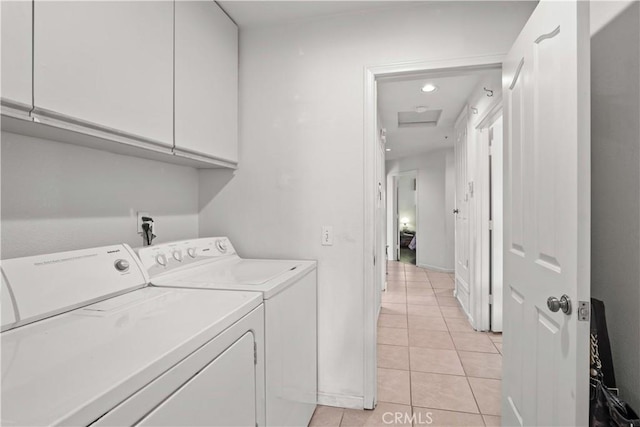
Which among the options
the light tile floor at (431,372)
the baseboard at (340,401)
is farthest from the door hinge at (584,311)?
the baseboard at (340,401)

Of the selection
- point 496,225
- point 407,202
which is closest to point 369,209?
point 496,225

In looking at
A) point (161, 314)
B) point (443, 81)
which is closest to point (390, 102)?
point (443, 81)

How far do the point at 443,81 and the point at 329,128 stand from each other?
169cm

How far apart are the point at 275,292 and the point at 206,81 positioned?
3.92 ft

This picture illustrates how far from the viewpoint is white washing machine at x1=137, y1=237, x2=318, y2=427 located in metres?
1.32

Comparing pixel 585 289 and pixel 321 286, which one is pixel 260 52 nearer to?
pixel 321 286

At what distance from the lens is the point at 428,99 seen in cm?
354

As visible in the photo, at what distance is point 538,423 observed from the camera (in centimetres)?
129

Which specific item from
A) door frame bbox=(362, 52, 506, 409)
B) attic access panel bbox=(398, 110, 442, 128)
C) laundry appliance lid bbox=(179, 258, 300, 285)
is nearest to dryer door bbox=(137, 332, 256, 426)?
laundry appliance lid bbox=(179, 258, 300, 285)

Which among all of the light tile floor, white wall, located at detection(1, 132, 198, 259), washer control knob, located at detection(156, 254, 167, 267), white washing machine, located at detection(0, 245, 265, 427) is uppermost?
white wall, located at detection(1, 132, 198, 259)

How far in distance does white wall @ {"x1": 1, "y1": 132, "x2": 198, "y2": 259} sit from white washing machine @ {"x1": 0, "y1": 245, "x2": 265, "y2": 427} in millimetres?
181

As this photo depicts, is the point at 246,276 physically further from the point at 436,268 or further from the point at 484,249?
the point at 436,268

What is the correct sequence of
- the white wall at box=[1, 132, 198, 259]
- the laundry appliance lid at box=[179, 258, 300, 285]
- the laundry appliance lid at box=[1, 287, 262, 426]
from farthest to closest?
Result: the laundry appliance lid at box=[179, 258, 300, 285]
the white wall at box=[1, 132, 198, 259]
the laundry appliance lid at box=[1, 287, 262, 426]

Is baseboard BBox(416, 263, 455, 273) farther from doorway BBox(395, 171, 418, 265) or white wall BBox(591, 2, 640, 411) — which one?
white wall BBox(591, 2, 640, 411)
